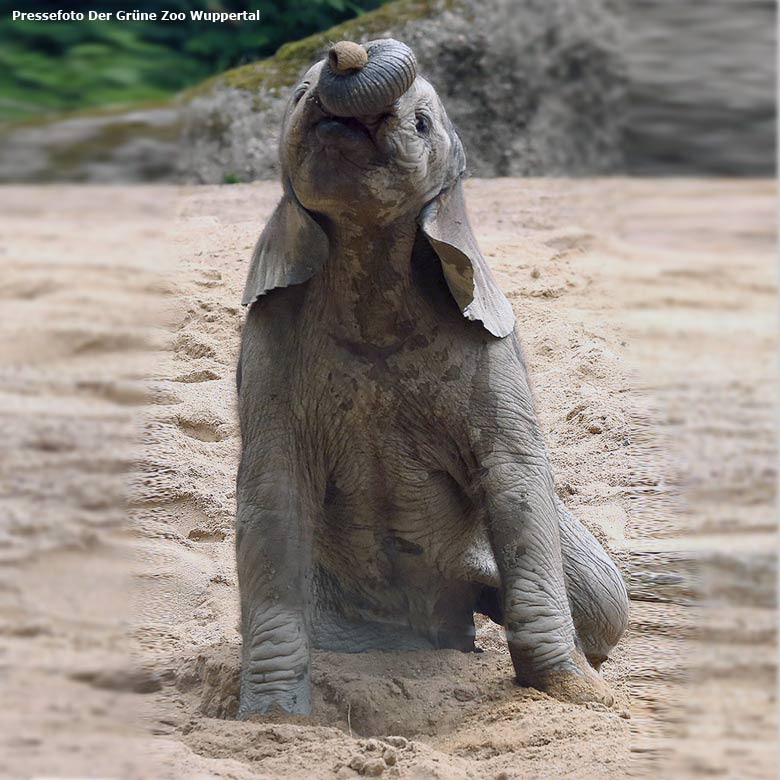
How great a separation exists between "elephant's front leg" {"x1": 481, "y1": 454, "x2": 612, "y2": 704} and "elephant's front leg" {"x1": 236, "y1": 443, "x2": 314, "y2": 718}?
1.79 ft

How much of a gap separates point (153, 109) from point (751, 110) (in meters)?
2.25

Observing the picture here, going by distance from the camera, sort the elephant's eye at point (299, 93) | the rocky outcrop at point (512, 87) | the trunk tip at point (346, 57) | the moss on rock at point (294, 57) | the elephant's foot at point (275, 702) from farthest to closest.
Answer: the rocky outcrop at point (512, 87) < the moss on rock at point (294, 57) < the elephant's foot at point (275, 702) < the elephant's eye at point (299, 93) < the trunk tip at point (346, 57)

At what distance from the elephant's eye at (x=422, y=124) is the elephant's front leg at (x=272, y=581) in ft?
3.19

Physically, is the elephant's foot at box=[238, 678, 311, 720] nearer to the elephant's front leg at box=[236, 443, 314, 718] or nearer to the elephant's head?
the elephant's front leg at box=[236, 443, 314, 718]

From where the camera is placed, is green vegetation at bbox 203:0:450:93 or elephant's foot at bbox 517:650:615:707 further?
green vegetation at bbox 203:0:450:93

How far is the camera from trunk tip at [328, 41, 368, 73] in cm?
311

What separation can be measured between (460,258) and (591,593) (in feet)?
3.81

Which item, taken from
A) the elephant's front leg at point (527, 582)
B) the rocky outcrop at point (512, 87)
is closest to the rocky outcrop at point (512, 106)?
the rocky outcrop at point (512, 87)

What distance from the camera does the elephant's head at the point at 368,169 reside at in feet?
10.4

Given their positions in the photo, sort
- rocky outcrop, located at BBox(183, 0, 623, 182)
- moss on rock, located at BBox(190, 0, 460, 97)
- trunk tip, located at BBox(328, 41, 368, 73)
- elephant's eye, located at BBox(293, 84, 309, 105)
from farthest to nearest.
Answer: rocky outcrop, located at BBox(183, 0, 623, 182) < moss on rock, located at BBox(190, 0, 460, 97) < elephant's eye, located at BBox(293, 84, 309, 105) < trunk tip, located at BBox(328, 41, 368, 73)

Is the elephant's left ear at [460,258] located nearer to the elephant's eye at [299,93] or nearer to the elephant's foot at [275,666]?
the elephant's eye at [299,93]

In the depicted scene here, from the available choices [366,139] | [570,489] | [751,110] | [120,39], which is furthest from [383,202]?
[570,489]

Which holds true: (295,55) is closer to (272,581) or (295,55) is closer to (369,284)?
(369,284)

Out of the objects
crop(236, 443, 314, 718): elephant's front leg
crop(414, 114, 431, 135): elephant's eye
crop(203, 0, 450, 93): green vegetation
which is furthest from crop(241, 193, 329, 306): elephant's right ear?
crop(203, 0, 450, 93): green vegetation
